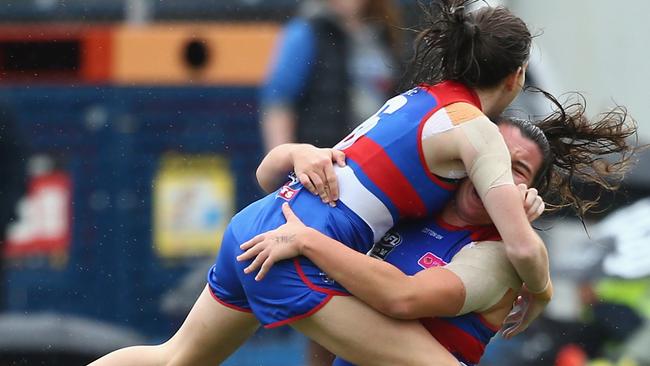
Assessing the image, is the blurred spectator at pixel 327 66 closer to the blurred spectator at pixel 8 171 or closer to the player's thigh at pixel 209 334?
the blurred spectator at pixel 8 171

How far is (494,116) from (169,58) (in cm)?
408

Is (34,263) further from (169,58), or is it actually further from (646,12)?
(646,12)

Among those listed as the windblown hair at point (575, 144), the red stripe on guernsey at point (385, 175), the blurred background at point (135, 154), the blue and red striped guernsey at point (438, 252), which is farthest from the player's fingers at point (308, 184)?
the blurred background at point (135, 154)

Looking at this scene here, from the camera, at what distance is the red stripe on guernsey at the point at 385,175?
4.07 m

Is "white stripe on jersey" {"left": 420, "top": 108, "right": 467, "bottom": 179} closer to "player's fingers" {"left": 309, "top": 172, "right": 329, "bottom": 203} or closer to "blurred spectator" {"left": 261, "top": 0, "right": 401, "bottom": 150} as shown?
"player's fingers" {"left": 309, "top": 172, "right": 329, "bottom": 203}

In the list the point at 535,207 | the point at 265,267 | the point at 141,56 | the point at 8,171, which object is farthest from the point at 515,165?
the point at 141,56

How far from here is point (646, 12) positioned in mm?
9266

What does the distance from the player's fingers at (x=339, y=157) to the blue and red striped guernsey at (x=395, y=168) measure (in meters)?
0.01

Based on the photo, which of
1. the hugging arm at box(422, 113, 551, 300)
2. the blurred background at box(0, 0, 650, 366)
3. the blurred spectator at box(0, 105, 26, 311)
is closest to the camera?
the hugging arm at box(422, 113, 551, 300)

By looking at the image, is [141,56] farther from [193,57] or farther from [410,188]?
[410,188]

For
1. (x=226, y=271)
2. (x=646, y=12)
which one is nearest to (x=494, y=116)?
(x=226, y=271)

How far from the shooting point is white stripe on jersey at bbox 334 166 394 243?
13.4 feet

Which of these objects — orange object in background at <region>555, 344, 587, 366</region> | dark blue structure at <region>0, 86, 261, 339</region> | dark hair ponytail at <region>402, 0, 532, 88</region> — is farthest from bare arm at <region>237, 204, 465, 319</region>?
dark blue structure at <region>0, 86, 261, 339</region>

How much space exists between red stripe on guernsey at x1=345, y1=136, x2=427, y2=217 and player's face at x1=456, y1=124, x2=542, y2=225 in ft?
0.43
